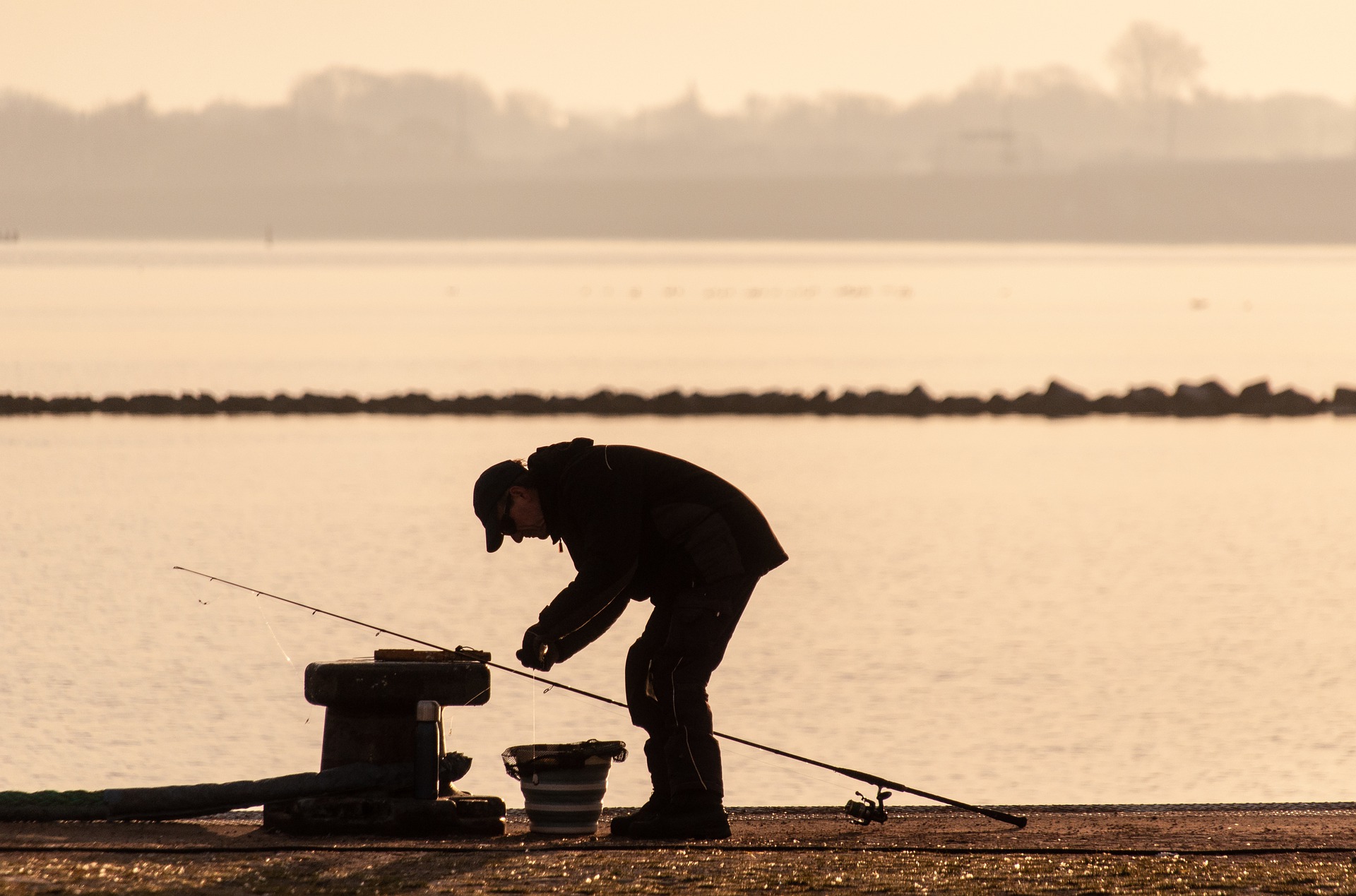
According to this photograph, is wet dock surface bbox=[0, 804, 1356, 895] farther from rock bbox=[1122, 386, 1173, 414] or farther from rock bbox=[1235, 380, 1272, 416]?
rock bbox=[1235, 380, 1272, 416]

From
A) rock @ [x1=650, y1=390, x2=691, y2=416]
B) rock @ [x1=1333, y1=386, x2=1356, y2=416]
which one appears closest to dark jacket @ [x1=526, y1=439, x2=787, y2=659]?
rock @ [x1=650, y1=390, x2=691, y2=416]

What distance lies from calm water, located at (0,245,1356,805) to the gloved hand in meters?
2.96

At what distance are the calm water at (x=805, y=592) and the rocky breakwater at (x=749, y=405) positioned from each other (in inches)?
49.2

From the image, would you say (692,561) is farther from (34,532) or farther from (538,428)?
(538,428)

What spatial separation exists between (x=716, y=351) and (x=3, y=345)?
19.6m

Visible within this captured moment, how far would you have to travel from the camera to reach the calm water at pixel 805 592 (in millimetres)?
10727

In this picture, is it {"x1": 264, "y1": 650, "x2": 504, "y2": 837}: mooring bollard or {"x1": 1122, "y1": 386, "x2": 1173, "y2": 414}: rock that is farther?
{"x1": 1122, "y1": 386, "x2": 1173, "y2": 414}: rock

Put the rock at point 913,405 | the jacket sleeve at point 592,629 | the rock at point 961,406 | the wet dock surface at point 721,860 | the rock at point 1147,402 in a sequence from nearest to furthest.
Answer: the wet dock surface at point 721,860, the jacket sleeve at point 592,629, the rock at point 913,405, the rock at point 961,406, the rock at point 1147,402

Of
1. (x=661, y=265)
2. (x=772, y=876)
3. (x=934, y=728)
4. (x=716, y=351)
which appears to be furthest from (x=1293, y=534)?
(x=661, y=265)

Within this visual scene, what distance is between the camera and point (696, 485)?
7.01 meters

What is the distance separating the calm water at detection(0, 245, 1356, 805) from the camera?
35.2 feet

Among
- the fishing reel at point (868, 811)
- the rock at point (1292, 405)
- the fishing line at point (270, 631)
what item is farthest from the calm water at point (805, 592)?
the fishing reel at point (868, 811)

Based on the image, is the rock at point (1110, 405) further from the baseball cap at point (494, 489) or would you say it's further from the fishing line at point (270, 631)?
the baseball cap at point (494, 489)

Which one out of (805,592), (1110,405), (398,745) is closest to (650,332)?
(1110,405)
